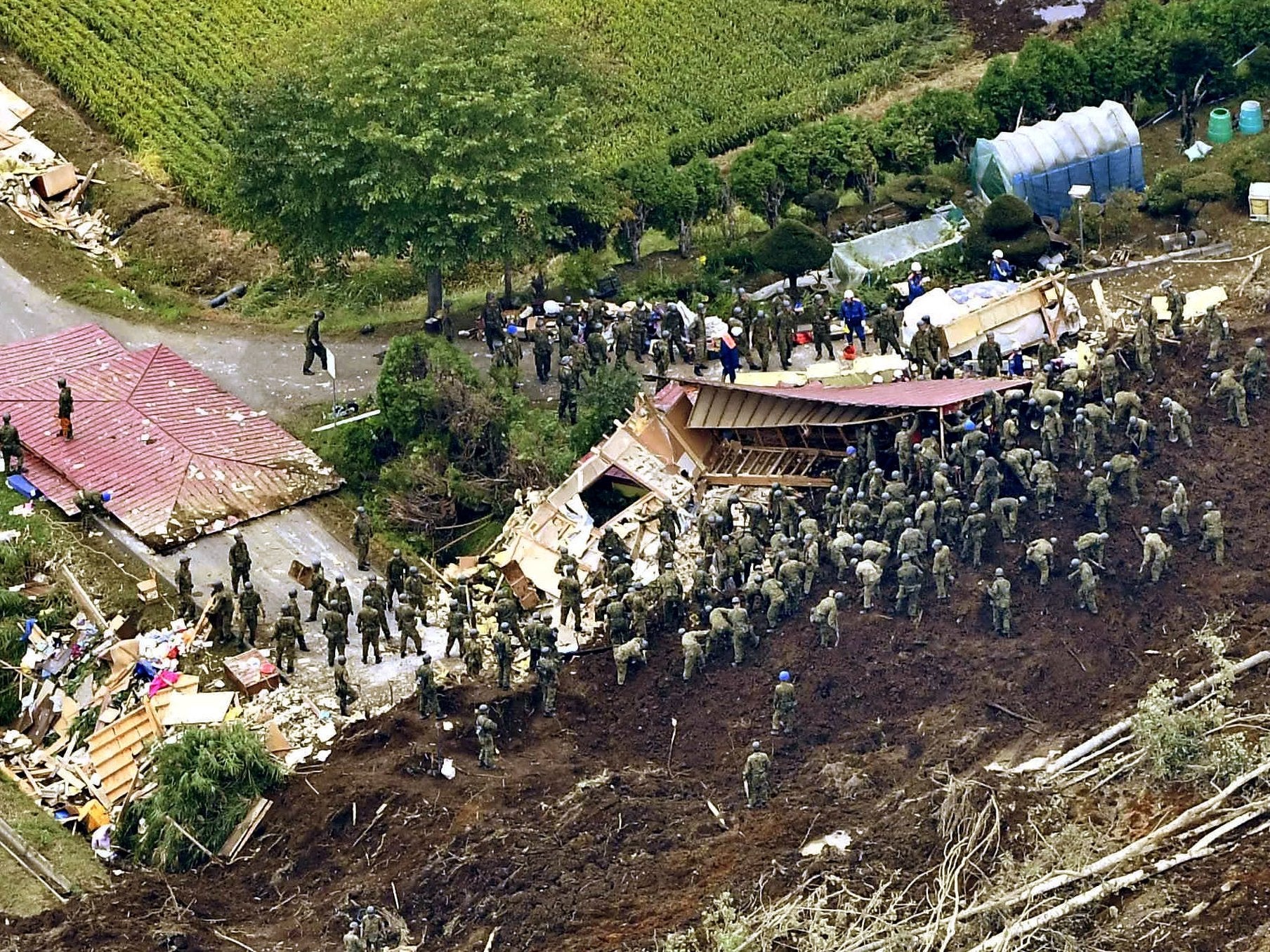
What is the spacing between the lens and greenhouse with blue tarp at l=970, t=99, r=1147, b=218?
45531mm

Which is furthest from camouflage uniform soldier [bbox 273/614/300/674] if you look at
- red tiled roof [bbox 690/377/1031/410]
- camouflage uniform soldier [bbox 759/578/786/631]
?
red tiled roof [bbox 690/377/1031/410]

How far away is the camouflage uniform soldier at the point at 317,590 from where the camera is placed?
36188 mm

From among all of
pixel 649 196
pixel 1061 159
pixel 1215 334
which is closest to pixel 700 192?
pixel 649 196

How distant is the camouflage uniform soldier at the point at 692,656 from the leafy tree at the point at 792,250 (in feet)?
39.1

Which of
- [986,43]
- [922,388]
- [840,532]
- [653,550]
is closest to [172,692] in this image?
[653,550]

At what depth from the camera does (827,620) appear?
109ft

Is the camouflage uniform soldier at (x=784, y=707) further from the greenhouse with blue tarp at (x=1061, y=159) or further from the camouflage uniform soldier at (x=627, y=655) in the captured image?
the greenhouse with blue tarp at (x=1061, y=159)

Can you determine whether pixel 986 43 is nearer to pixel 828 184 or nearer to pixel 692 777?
pixel 828 184

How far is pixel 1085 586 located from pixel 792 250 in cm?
1255

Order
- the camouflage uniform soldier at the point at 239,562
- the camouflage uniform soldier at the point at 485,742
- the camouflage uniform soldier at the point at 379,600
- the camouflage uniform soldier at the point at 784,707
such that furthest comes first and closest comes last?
the camouflage uniform soldier at the point at 239,562 → the camouflage uniform soldier at the point at 379,600 → the camouflage uniform soldier at the point at 485,742 → the camouflage uniform soldier at the point at 784,707

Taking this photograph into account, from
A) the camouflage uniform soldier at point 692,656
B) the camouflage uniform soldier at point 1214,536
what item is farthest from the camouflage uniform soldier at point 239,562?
the camouflage uniform soldier at point 1214,536

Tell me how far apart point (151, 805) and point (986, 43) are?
30096 millimetres

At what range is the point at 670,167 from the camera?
151ft

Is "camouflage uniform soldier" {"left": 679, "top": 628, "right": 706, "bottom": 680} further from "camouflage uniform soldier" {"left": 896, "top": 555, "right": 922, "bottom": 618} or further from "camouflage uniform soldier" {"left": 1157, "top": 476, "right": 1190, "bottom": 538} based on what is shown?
"camouflage uniform soldier" {"left": 1157, "top": 476, "right": 1190, "bottom": 538}
